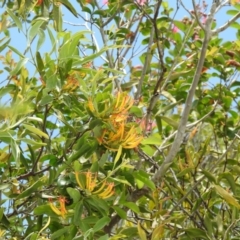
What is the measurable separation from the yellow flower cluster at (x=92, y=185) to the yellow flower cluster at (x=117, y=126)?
102 millimetres

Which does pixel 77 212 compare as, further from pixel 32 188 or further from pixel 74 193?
pixel 32 188

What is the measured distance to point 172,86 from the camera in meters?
3.02

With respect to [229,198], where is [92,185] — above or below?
above

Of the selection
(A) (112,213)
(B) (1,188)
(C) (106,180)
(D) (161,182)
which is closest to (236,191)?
(D) (161,182)

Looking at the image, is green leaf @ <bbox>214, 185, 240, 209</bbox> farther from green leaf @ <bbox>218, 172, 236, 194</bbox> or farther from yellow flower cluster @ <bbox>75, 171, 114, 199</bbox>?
yellow flower cluster @ <bbox>75, 171, 114, 199</bbox>

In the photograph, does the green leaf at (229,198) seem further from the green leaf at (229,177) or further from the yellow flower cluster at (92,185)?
the yellow flower cluster at (92,185)

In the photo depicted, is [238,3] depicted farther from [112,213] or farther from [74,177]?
[74,177]

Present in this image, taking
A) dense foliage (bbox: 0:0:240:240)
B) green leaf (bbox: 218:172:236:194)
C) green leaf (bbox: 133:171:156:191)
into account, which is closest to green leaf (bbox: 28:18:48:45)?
dense foliage (bbox: 0:0:240:240)

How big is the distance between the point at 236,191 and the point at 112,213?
46cm

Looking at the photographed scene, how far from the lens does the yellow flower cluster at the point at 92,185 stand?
1.72m

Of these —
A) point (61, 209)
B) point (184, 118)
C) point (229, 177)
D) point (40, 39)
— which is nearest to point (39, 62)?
point (40, 39)

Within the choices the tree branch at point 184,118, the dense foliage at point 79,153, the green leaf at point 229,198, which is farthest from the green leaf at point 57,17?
the green leaf at point 229,198

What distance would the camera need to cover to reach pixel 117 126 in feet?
5.80

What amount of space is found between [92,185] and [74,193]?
5cm
